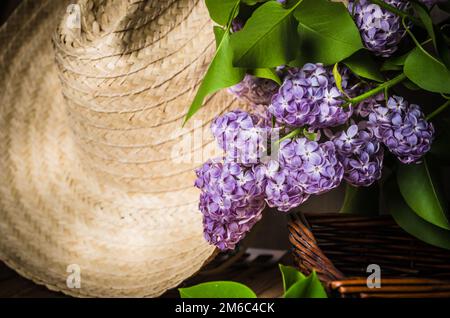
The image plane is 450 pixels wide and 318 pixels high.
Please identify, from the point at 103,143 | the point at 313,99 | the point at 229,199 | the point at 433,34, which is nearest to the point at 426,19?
the point at 433,34

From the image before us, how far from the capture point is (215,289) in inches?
16.8

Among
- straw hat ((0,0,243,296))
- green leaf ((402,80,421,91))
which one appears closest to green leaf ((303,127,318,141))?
green leaf ((402,80,421,91))

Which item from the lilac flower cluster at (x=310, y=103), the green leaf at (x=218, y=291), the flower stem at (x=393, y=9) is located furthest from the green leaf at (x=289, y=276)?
the flower stem at (x=393, y=9)

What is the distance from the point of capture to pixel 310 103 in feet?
1.71

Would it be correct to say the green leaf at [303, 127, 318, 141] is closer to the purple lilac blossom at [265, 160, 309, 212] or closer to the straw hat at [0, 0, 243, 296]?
the purple lilac blossom at [265, 160, 309, 212]

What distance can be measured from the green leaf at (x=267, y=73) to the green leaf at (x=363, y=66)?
6 centimetres

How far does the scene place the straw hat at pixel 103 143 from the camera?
0.81 m

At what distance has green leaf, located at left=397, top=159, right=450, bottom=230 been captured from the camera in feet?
1.89

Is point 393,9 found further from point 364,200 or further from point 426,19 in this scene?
point 364,200

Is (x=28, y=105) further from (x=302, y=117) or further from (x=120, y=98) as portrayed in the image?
(x=302, y=117)

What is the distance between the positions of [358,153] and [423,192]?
9cm

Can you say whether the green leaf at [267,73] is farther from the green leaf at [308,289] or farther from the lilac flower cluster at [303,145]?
the green leaf at [308,289]

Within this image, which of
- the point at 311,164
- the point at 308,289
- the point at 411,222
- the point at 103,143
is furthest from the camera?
the point at 103,143

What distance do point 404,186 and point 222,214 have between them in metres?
0.18
